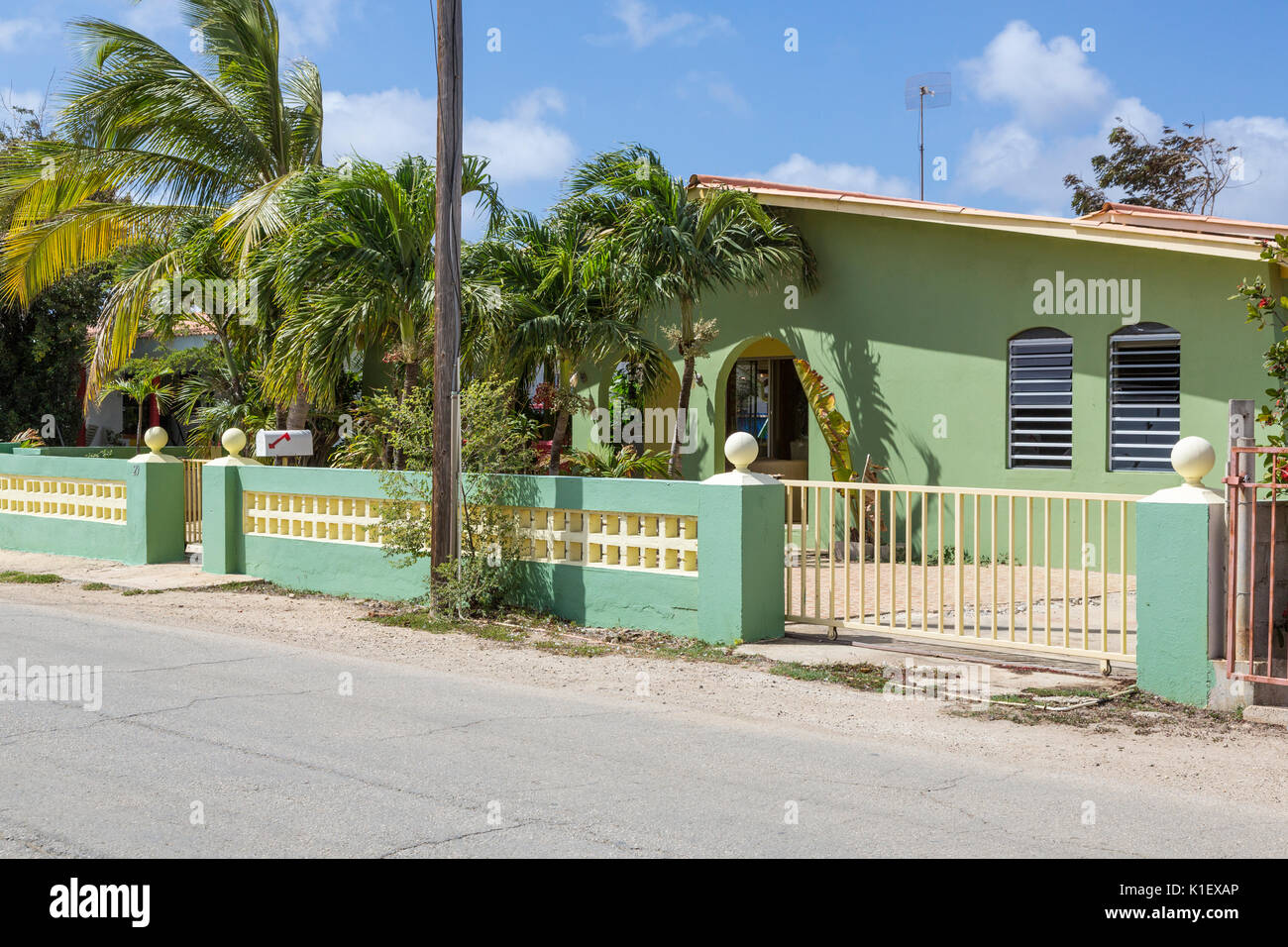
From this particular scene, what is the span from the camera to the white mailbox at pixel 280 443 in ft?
49.0

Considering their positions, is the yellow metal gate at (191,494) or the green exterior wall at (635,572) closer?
the green exterior wall at (635,572)

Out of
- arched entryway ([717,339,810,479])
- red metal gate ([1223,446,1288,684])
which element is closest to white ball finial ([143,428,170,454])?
arched entryway ([717,339,810,479])

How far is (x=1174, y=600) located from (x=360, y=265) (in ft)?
28.0

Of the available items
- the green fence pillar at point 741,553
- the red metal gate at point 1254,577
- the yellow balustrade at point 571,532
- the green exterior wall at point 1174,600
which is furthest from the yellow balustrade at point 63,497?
the red metal gate at point 1254,577

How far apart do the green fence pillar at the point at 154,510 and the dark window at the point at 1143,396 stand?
11350 mm

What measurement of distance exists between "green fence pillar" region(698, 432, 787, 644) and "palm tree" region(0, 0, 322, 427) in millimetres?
8503

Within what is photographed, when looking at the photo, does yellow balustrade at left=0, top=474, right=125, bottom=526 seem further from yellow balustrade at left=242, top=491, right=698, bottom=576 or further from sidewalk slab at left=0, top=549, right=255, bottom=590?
yellow balustrade at left=242, top=491, right=698, bottom=576

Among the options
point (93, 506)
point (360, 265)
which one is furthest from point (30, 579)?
point (360, 265)

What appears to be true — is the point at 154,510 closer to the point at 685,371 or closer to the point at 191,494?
the point at 191,494

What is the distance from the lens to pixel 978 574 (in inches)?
322

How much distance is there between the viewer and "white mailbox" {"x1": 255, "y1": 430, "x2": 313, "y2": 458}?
14.9 metres

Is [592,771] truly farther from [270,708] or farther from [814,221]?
[814,221]

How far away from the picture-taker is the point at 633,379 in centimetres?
1684

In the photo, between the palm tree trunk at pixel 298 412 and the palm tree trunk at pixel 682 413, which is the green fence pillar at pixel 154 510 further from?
the palm tree trunk at pixel 682 413
